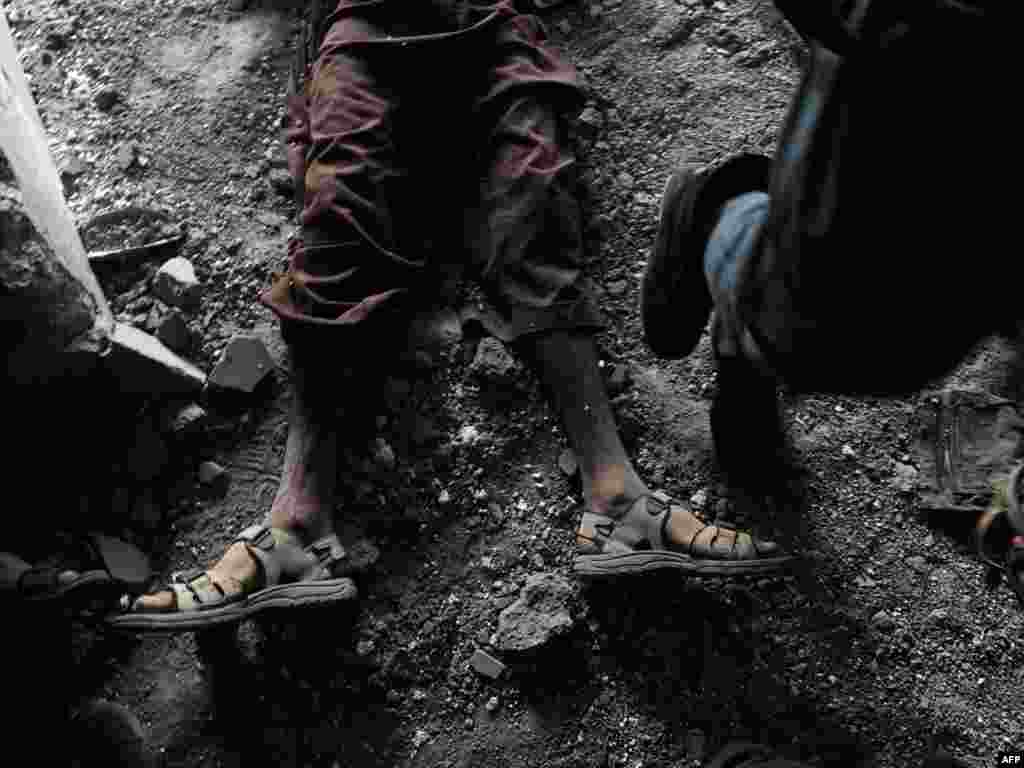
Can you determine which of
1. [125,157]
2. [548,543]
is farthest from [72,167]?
[548,543]

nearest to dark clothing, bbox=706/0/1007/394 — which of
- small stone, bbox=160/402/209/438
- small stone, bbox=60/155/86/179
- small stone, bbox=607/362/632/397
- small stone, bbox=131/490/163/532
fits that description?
small stone, bbox=607/362/632/397

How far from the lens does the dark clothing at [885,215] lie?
1.00 meters

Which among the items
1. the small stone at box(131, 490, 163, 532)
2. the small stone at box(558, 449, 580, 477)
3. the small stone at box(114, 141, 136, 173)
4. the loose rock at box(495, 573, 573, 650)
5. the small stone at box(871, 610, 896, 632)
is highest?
the small stone at box(114, 141, 136, 173)

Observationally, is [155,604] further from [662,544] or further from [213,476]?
[662,544]

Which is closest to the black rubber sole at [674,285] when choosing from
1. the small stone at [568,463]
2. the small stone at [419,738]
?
the small stone at [568,463]

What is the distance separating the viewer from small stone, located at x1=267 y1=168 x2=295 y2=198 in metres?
2.12

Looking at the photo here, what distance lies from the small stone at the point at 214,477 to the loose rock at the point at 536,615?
67cm

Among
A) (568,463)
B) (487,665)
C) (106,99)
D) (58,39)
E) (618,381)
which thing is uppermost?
(58,39)

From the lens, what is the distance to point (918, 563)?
1781 millimetres

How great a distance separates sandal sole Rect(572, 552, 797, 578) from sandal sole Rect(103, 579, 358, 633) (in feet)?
1.57

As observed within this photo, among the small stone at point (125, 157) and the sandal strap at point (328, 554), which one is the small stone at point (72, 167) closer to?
the small stone at point (125, 157)

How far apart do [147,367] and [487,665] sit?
0.94 metres

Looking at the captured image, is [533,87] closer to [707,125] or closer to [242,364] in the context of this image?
[707,125]

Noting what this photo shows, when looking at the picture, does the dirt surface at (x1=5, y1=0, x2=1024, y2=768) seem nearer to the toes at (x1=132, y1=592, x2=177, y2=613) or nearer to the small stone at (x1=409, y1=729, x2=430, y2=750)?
the small stone at (x1=409, y1=729, x2=430, y2=750)
